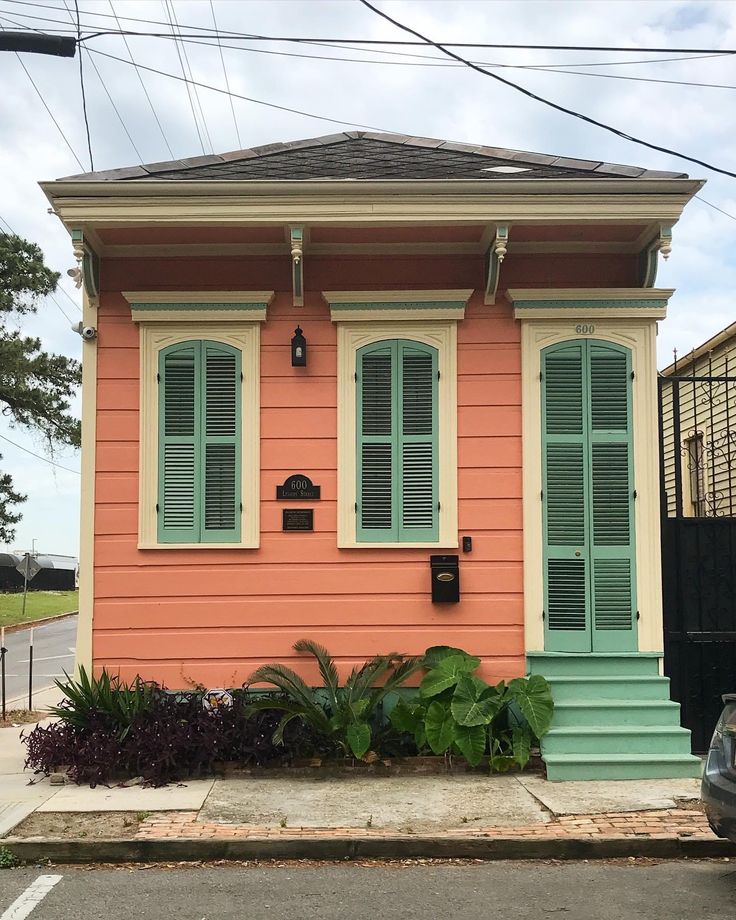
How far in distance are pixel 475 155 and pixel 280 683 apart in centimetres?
511

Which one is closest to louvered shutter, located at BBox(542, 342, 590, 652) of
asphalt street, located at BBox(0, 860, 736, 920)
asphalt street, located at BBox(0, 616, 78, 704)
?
asphalt street, located at BBox(0, 860, 736, 920)

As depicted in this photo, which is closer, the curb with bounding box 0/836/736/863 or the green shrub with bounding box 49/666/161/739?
the curb with bounding box 0/836/736/863

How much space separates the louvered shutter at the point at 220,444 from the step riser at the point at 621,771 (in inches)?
124

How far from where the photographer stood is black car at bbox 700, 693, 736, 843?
16.3 feet

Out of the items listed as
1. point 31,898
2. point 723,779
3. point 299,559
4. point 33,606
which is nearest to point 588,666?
point 299,559

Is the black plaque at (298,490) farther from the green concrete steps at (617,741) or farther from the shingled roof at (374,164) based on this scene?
the green concrete steps at (617,741)

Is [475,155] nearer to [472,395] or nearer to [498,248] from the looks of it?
[498,248]

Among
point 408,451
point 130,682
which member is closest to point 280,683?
point 130,682

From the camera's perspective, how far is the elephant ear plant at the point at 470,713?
7426mm

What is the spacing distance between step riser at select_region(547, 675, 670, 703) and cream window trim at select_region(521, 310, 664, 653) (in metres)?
0.30

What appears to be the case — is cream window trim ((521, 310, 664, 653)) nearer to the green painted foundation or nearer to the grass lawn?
the green painted foundation

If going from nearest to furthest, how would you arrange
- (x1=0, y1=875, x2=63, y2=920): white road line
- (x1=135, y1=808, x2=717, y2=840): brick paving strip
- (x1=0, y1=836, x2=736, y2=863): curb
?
1. (x1=0, y1=875, x2=63, y2=920): white road line
2. (x1=0, y1=836, x2=736, y2=863): curb
3. (x1=135, y1=808, x2=717, y2=840): brick paving strip

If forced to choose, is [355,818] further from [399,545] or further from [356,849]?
[399,545]

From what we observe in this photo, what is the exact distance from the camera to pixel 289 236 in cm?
810
